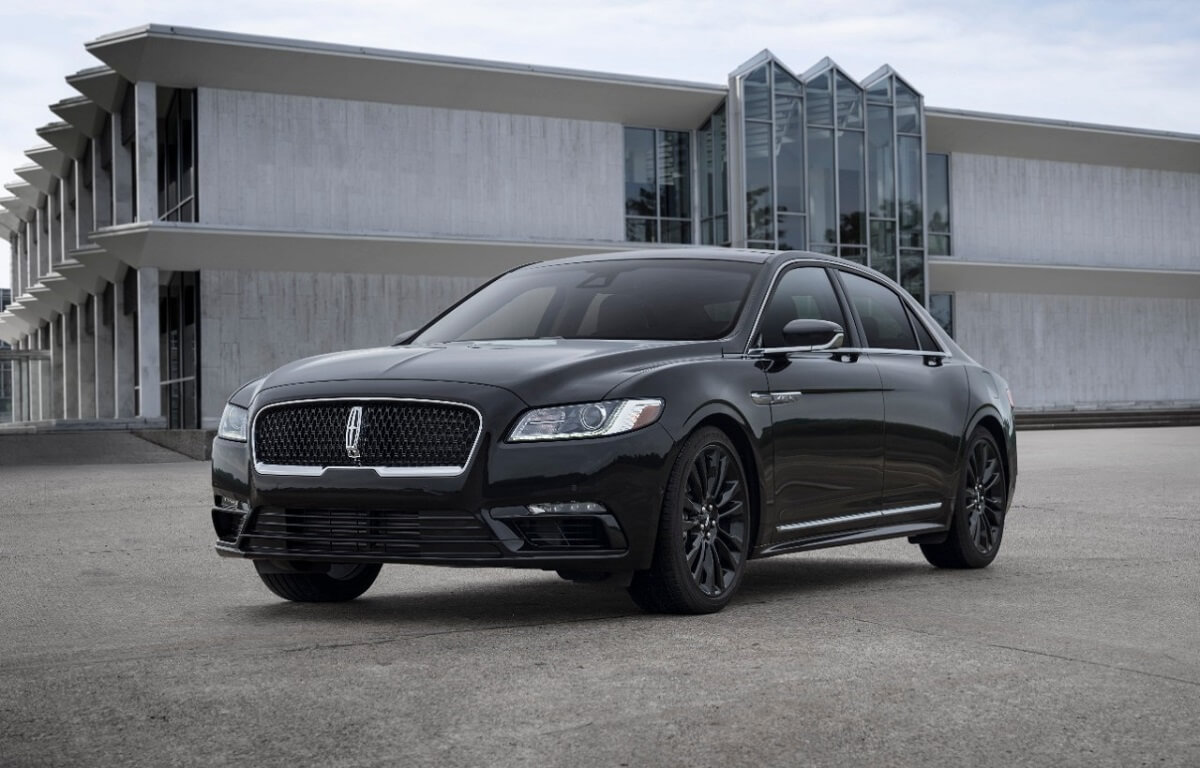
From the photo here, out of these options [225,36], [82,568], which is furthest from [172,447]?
[82,568]

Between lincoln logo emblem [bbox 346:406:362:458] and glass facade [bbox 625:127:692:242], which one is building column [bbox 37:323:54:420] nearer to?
glass facade [bbox 625:127:692:242]

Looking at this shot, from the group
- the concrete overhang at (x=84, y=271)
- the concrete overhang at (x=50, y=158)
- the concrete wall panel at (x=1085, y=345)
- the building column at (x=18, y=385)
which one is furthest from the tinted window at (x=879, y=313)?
the building column at (x=18, y=385)

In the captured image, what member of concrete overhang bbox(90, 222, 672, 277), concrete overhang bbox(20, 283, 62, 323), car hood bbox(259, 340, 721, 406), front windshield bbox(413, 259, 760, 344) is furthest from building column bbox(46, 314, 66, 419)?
car hood bbox(259, 340, 721, 406)

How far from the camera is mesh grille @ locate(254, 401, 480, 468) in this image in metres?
6.69

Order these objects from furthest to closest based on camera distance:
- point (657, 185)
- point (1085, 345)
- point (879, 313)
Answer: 1. point (1085, 345)
2. point (657, 185)
3. point (879, 313)

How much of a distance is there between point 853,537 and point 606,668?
2.94 m

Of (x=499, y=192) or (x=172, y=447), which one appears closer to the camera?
(x=172, y=447)

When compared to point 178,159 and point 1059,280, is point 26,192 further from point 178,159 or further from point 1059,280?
point 1059,280

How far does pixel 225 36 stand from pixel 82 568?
2660cm

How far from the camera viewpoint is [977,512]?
9.64 meters

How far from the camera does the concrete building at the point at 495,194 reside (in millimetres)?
36562

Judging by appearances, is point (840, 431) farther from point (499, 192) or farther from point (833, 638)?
point (499, 192)

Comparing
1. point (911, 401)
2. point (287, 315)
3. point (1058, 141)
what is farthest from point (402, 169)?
point (911, 401)

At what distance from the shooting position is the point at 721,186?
41.0 meters
